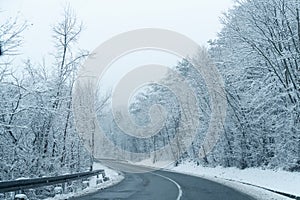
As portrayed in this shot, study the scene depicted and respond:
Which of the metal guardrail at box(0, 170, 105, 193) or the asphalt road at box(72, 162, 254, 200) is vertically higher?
the metal guardrail at box(0, 170, 105, 193)

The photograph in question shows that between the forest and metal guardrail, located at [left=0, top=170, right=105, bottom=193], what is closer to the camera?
metal guardrail, located at [left=0, top=170, right=105, bottom=193]

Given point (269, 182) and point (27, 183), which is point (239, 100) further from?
point (27, 183)

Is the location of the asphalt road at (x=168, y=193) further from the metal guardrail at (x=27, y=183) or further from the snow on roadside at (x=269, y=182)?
the metal guardrail at (x=27, y=183)

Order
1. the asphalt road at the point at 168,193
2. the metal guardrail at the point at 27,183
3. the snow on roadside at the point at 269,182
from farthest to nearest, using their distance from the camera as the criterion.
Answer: the snow on roadside at the point at 269,182 < the asphalt road at the point at 168,193 < the metal guardrail at the point at 27,183

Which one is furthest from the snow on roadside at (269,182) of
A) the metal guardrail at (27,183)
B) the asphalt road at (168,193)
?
the metal guardrail at (27,183)

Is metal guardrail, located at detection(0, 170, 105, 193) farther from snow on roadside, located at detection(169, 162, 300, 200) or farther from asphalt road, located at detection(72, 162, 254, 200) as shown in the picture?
snow on roadside, located at detection(169, 162, 300, 200)

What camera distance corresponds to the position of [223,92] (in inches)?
1351

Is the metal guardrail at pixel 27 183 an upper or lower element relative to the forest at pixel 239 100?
lower

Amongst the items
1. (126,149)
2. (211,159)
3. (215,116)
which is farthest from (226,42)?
(126,149)

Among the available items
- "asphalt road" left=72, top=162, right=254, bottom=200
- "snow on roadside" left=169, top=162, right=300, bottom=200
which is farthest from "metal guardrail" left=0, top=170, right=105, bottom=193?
"snow on roadside" left=169, top=162, right=300, bottom=200

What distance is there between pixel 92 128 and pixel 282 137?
19349mm

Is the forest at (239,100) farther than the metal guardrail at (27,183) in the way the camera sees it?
Yes

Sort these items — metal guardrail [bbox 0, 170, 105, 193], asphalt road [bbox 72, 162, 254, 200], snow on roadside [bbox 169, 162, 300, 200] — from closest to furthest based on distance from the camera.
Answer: metal guardrail [bbox 0, 170, 105, 193]
asphalt road [bbox 72, 162, 254, 200]
snow on roadside [bbox 169, 162, 300, 200]

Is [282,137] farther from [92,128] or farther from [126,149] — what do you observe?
[126,149]
